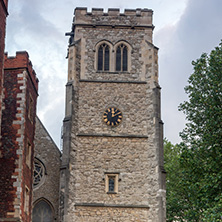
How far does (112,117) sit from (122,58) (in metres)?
3.89

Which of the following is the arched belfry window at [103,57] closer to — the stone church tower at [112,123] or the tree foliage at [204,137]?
the stone church tower at [112,123]

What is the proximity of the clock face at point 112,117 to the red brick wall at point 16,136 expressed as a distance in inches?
231

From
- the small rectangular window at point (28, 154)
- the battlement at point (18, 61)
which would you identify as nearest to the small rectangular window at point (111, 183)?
the small rectangular window at point (28, 154)

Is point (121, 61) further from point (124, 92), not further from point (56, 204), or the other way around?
point (56, 204)

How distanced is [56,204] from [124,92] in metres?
7.61

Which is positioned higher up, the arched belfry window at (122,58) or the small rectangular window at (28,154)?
the arched belfry window at (122,58)

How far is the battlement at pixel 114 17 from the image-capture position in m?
36.9

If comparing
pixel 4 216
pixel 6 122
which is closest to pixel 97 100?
pixel 6 122

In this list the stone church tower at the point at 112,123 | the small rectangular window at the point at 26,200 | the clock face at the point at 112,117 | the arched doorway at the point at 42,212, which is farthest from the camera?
the arched doorway at the point at 42,212

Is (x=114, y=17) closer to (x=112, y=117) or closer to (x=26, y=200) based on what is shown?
(x=112, y=117)

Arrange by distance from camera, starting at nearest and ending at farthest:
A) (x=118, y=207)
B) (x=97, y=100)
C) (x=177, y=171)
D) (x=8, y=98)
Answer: (x=8, y=98) < (x=118, y=207) < (x=97, y=100) < (x=177, y=171)

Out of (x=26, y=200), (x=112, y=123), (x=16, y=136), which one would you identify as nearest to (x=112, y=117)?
(x=112, y=123)

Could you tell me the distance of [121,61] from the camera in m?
36.4

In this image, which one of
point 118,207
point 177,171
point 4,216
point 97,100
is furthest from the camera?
point 177,171
